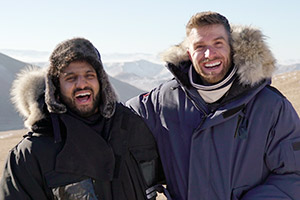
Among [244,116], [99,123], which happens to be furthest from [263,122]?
[99,123]

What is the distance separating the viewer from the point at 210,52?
2873 millimetres

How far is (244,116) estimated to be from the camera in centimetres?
273

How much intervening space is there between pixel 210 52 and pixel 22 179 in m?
1.75

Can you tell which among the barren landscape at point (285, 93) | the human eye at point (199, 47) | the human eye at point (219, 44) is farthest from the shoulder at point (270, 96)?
the barren landscape at point (285, 93)

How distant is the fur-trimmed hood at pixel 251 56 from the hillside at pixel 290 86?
373 inches

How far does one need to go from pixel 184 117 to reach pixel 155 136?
13.3 inches

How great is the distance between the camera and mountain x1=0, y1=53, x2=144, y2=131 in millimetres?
32844

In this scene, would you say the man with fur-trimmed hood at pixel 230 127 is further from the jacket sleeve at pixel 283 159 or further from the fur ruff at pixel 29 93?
the fur ruff at pixel 29 93

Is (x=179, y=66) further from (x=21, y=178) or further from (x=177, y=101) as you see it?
(x=21, y=178)

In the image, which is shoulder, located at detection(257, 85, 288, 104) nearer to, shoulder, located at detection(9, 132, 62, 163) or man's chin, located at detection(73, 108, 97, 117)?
man's chin, located at detection(73, 108, 97, 117)

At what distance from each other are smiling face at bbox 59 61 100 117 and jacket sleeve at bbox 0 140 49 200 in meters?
0.52

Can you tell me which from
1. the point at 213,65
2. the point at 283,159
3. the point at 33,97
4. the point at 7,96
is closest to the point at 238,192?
the point at 283,159

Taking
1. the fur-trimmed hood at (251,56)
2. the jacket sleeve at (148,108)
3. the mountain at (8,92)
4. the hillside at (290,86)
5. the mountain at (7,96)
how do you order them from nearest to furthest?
1. the fur-trimmed hood at (251,56)
2. the jacket sleeve at (148,108)
3. the hillside at (290,86)
4. the mountain at (7,96)
5. the mountain at (8,92)

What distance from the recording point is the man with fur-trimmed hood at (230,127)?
265 cm
